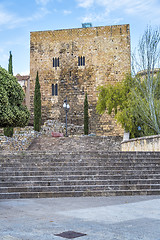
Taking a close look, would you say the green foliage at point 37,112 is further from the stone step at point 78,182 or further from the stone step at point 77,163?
the stone step at point 78,182

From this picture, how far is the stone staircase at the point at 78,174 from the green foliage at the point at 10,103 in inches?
256

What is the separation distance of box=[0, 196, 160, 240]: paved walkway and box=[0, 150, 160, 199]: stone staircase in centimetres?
104

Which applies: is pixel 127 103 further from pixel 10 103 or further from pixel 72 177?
pixel 72 177

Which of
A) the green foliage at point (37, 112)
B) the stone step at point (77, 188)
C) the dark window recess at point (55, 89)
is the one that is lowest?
the stone step at point (77, 188)

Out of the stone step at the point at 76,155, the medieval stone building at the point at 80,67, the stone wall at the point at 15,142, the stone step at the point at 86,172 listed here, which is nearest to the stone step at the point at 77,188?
the stone step at the point at 86,172

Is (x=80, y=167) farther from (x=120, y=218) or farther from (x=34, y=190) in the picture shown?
(x=120, y=218)

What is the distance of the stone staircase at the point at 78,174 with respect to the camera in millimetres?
7727

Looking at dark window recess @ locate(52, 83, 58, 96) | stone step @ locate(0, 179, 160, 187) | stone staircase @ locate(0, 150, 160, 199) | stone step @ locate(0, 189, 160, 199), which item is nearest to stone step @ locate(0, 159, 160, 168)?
stone staircase @ locate(0, 150, 160, 199)

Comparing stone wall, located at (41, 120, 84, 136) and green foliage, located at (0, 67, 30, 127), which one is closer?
green foliage, located at (0, 67, 30, 127)

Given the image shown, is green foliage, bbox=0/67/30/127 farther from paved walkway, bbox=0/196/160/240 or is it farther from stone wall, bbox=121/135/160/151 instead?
paved walkway, bbox=0/196/160/240

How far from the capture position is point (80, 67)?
32.1 m

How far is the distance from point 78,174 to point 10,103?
9.60 m

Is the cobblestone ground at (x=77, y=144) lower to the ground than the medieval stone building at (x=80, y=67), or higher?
lower

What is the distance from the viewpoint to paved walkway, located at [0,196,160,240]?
3.71 m
